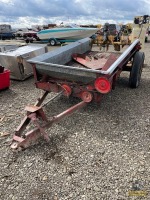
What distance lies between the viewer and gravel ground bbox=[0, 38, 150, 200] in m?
2.36

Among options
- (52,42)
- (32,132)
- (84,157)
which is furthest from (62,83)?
(52,42)

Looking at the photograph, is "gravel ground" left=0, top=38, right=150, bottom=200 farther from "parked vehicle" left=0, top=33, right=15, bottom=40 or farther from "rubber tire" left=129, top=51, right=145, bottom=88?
"parked vehicle" left=0, top=33, right=15, bottom=40

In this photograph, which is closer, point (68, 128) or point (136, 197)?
point (136, 197)

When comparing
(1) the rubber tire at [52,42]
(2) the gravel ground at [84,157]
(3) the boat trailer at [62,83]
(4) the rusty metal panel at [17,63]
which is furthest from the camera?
(1) the rubber tire at [52,42]

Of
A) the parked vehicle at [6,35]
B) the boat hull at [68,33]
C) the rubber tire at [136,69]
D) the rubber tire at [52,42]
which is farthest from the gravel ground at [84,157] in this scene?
the parked vehicle at [6,35]

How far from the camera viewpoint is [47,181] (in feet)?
8.11

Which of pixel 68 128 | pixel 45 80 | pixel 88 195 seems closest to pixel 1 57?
A: pixel 45 80

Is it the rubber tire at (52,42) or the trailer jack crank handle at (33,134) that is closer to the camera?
the trailer jack crank handle at (33,134)

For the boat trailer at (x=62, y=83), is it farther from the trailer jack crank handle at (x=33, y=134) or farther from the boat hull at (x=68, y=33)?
the boat hull at (x=68, y=33)

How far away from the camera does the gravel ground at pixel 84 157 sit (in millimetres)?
2355

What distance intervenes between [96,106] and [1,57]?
3.30m

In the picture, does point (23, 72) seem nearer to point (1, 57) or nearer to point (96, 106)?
point (1, 57)

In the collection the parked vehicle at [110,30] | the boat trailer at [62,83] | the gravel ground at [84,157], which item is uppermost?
the parked vehicle at [110,30]

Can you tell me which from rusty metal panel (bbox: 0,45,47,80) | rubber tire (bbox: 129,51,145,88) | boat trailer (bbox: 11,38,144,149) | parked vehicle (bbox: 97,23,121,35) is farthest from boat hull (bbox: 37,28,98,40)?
boat trailer (bbox: 11,38,144,149)
